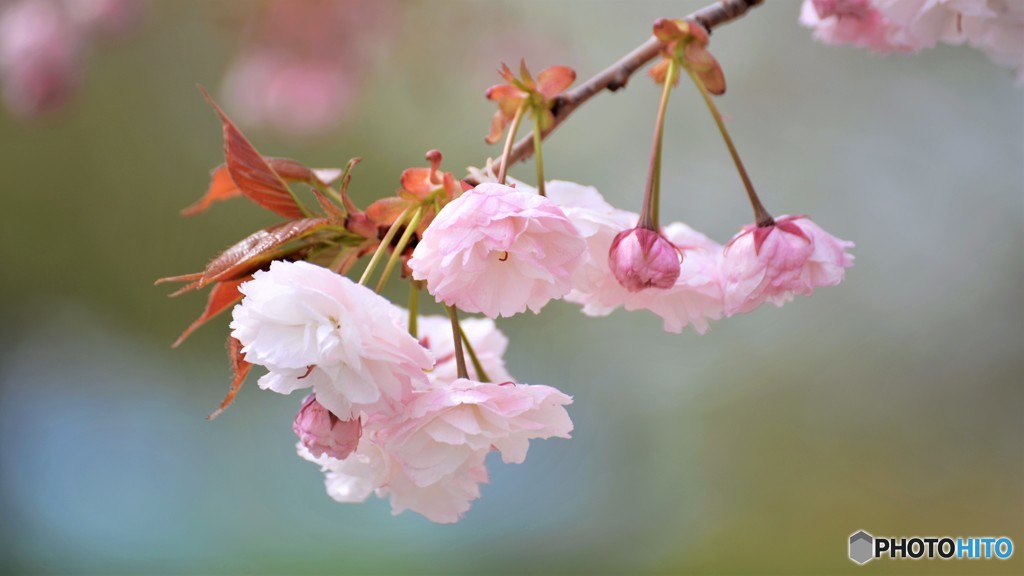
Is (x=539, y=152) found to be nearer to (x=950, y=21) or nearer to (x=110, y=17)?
(x=950, y=21)

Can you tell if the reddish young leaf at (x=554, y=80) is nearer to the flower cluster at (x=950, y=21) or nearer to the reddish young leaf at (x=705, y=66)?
the reddish young leaf at (x=705, y=66)

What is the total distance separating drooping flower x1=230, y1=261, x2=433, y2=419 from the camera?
0.46 metres

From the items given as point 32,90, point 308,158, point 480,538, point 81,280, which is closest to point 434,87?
point 32,90

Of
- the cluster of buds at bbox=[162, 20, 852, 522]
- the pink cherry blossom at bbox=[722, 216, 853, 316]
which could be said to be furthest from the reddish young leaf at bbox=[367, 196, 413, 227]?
the pink cherry blossom at bbox=[722, 216, 853, 316]

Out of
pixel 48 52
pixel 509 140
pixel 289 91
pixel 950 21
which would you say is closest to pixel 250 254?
pixel 509 140

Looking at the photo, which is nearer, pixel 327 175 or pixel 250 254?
pixel 250 254

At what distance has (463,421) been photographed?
0.51m

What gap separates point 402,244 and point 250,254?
86mm

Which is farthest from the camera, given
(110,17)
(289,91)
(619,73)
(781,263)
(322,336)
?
(289,91)

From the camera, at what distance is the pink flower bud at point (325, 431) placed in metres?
0.49

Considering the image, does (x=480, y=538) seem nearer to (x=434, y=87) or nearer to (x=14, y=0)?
(x=434, y=87)

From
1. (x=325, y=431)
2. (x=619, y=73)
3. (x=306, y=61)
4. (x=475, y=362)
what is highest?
(x=306, y=61)

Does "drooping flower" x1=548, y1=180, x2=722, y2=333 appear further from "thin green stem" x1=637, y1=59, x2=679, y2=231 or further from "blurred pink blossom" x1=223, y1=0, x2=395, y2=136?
"blurred pink blossom" x1=223, y1=0, x2=395, y2=136

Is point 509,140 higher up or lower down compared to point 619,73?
lower down
